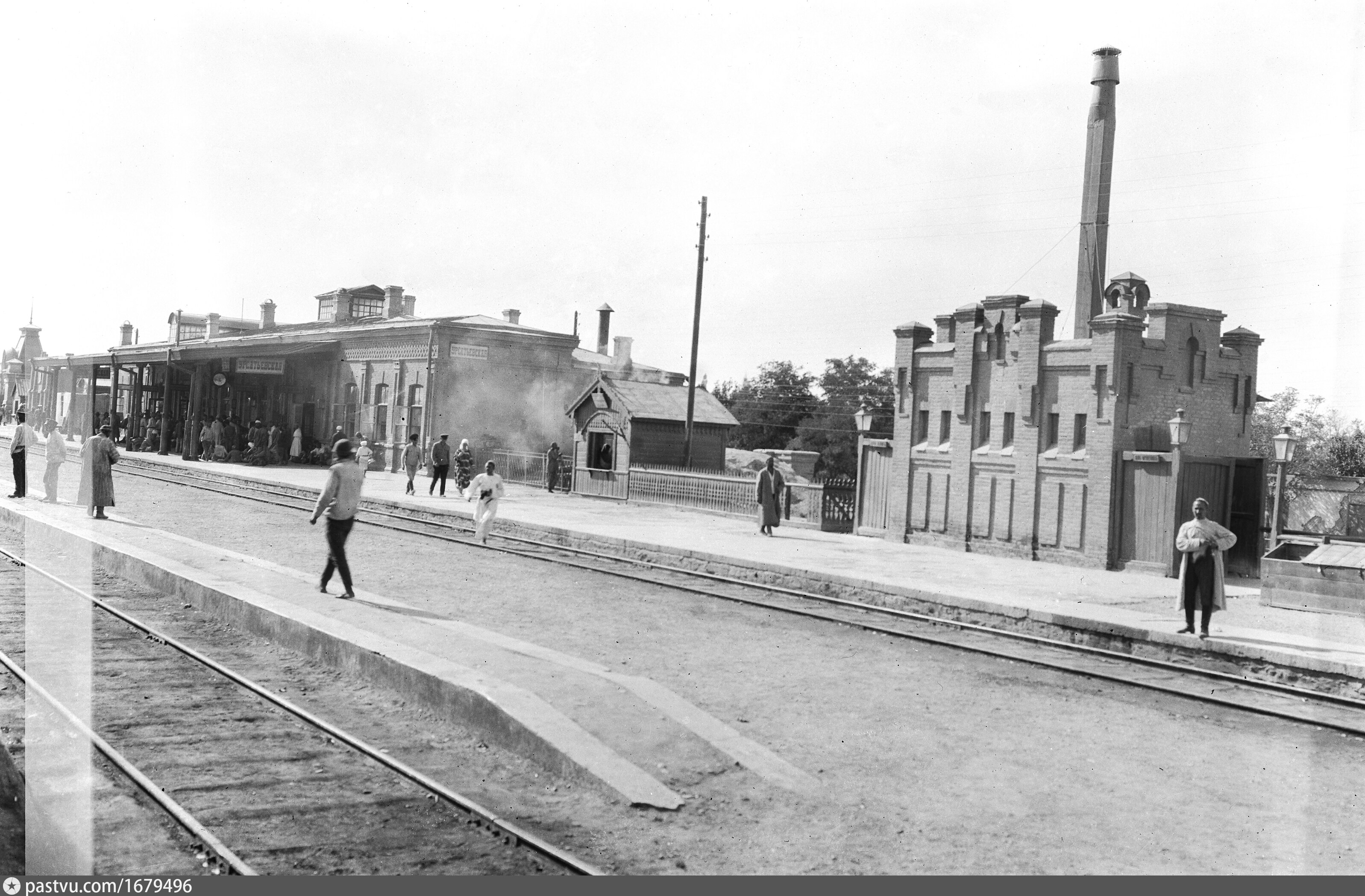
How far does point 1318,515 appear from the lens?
4084 cm

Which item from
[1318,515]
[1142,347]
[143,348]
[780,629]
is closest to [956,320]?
[1142,347]

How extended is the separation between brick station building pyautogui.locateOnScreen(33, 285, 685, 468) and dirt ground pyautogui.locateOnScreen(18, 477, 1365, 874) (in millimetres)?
25890

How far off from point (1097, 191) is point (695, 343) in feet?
38.3

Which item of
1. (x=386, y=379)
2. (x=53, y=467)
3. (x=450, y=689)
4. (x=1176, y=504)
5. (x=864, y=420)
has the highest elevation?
(x=386, y=379)

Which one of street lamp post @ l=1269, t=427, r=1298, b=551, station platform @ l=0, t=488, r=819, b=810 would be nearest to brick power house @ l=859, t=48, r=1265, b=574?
street lamp post @ l=1269, t=427, r=1298, b=551

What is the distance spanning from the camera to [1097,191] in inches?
1167

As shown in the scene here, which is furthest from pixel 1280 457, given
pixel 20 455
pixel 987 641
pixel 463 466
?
Answer: pixel 20 455

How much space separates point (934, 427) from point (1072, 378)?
3.32 m

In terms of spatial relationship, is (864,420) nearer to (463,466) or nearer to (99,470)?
Answer: (463,466)

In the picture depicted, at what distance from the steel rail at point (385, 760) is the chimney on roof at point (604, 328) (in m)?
42.0

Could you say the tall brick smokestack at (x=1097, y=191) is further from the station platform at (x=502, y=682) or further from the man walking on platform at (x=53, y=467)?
the man walking on platform at (x=53, y=467)

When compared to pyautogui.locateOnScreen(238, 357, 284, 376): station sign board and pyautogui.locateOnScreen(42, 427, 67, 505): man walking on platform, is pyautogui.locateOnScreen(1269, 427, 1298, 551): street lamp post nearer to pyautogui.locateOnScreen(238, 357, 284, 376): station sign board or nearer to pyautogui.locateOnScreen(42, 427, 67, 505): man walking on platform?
pyautogui.locateOnScreen(42, 427, 67, 505): man walking on platform

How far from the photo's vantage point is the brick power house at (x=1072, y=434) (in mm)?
18547

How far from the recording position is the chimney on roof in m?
53.3
